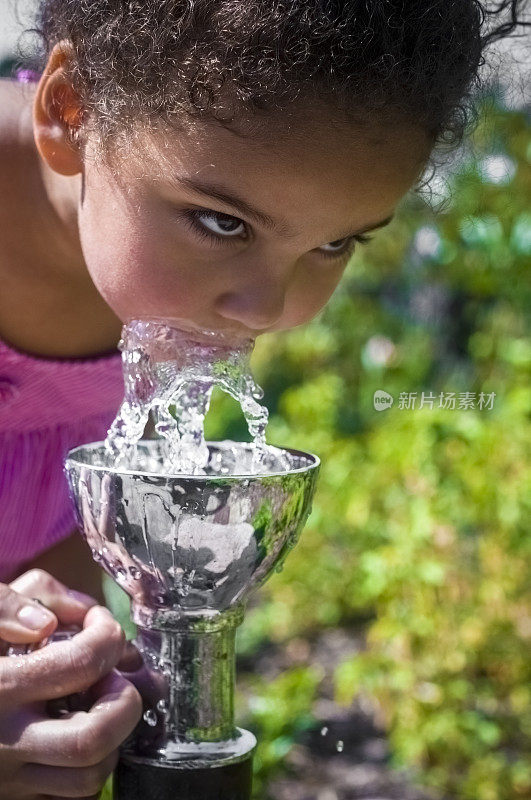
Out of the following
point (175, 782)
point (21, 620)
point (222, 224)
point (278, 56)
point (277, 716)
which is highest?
point (278, 56)

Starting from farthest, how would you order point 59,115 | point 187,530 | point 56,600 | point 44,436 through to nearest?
point 44,436, point 59,115, point 56,600, point 187,530

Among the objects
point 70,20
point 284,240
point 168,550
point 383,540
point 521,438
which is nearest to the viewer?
point 168,550

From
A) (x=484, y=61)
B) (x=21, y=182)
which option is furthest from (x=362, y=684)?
(x=484, y=61)

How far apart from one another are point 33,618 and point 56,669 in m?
0.05

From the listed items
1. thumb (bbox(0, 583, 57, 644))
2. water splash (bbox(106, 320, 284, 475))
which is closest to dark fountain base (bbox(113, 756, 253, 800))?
thumb (bbox(0, 583, 57, 644))

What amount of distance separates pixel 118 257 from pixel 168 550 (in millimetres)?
354

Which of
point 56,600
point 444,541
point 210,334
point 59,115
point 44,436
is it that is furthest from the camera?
point 444,541

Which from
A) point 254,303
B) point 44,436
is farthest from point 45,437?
point 254,303

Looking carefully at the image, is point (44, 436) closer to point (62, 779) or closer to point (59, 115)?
point (59, 115)

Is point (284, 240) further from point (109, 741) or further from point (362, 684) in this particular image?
point (362, 684)

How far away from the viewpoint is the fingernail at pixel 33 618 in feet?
2.48

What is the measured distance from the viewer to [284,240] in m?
0.88

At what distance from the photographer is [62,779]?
0.72m

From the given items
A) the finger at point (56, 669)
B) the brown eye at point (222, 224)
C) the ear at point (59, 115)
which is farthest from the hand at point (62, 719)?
the ear at point (59, 115)
